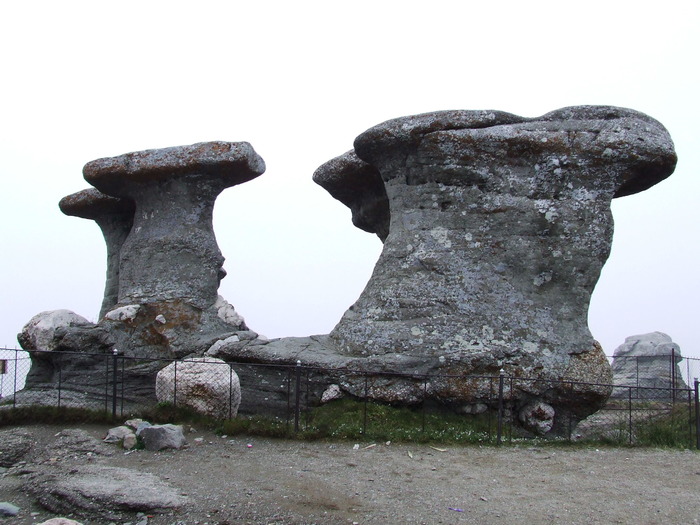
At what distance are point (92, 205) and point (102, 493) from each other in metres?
9.39

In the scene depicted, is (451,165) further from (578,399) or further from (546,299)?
(578,399)

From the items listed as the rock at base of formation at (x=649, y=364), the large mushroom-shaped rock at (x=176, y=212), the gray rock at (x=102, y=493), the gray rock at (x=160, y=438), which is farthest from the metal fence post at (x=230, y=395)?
the rock at base of formation at (x=649, y=364)

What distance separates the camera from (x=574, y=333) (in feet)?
30.6

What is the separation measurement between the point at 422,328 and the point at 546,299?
1683mm

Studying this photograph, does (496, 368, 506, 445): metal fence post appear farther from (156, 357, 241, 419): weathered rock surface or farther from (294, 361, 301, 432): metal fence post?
(156, 357, 241, 419): weathered rock surface

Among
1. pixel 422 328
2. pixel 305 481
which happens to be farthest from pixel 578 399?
pixel 305 481

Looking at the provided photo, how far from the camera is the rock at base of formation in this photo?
1527 centimetres

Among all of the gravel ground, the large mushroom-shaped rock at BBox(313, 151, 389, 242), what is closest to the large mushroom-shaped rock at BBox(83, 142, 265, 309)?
the large mushroom-shaped rock at BBox(313, 151, 389, 242)

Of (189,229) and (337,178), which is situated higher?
(337,178)

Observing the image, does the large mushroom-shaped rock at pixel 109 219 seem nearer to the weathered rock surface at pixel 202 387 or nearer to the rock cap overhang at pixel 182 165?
the rock cap overhang at pixel 182 165

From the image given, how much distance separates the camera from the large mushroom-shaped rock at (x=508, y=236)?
917 centimetres

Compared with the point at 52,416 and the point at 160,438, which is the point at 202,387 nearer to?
the point at 160,438

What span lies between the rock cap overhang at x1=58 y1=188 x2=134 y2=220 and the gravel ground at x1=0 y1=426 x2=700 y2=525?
7.23 m

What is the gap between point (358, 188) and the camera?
12531 millimetres
